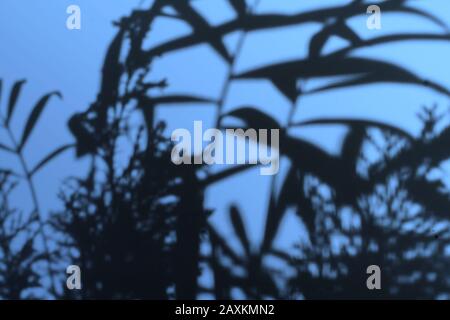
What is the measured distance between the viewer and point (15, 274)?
4.70 feet

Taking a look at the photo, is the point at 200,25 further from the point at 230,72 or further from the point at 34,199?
the point at 34,199

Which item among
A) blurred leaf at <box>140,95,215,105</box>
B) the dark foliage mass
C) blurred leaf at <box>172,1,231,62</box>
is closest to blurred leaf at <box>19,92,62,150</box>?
the dark foliage mass

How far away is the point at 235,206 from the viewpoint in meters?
1.39

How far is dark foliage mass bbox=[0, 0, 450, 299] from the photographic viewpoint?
140cm

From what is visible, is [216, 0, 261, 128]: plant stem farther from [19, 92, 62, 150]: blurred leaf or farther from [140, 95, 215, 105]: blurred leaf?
[19, 92, 62, 150]: blurred leaf

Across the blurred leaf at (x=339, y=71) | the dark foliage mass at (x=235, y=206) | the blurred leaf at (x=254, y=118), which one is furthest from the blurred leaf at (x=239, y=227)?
the blurred leaf at (x=339, y=71)

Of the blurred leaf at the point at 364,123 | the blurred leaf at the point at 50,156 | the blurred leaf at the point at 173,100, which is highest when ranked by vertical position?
the blurred leaf at the point at 173,100

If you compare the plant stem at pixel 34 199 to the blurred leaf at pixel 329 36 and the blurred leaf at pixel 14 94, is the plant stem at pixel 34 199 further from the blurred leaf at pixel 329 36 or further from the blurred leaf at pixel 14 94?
the blurred leaf at pixel 329 36

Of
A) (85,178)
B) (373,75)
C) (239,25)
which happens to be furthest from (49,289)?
(373,75)

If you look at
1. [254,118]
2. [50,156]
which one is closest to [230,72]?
[254,118]

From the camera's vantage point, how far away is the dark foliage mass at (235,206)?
4.58 ft

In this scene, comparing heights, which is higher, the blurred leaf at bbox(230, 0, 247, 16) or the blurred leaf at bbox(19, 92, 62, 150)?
the blurred leaf at bbox(230, 0, 247, 16)
